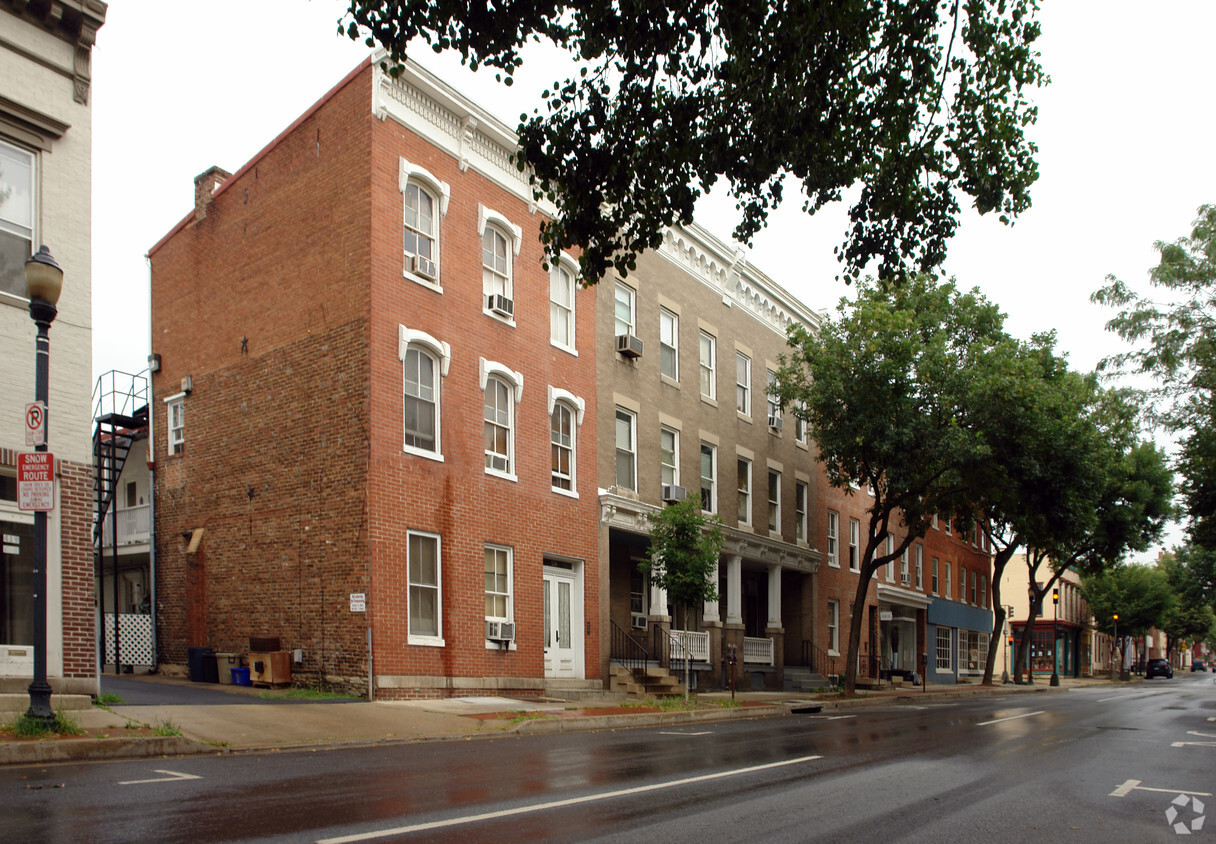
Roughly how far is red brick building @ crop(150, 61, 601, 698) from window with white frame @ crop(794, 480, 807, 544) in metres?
13.1

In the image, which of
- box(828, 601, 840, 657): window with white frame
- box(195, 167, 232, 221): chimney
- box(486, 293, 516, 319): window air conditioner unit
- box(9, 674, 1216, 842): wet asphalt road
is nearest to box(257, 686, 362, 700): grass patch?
box(9, 674, 1216, 842): wet asphalt road

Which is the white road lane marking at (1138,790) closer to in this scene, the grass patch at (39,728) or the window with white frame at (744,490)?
the grass patch at (39,728)

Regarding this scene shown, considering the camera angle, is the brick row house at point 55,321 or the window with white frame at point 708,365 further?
the window with white frame at point 708,365

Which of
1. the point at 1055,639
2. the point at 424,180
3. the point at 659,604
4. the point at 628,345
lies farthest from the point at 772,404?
the point at 1055,639

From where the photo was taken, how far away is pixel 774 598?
32.8 meters

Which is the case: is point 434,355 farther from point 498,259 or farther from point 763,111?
point 763,111

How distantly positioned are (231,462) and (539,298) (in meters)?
7.47

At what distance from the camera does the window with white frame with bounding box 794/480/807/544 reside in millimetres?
35312

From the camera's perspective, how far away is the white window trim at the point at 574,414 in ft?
75.8

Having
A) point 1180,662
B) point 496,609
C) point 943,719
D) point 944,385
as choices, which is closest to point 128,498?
point 496,609

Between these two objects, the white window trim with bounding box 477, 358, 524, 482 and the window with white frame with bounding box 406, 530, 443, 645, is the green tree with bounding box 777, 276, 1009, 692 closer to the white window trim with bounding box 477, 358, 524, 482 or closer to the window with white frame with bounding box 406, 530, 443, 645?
the white window trim with bounding box 477, 358, 524, 482

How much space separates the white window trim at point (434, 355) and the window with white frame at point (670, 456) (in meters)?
8.81

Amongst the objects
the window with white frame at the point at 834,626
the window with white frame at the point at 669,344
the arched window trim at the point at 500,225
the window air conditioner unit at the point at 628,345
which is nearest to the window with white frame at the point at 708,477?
the window with white frame at the point at 669,344

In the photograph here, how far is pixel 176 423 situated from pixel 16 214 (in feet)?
33.6
